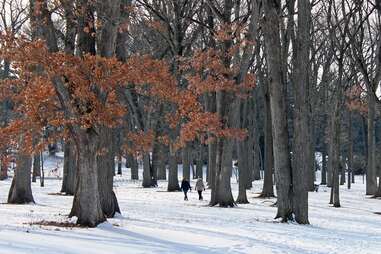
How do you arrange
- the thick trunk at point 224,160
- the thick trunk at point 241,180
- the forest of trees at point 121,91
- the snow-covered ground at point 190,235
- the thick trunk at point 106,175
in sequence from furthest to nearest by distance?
1. the thick trunk at point 241,180
2. the thick trunk at point 224,160
3. the thick trunk at point 106,175
4. the forest of trees at point 121,91
5. the snow-covered ground at point 190,235

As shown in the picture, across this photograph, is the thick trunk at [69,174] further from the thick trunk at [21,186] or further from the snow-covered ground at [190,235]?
the snow-covered ground at [190,235]

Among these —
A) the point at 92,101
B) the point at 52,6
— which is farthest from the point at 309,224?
the point at 52,6

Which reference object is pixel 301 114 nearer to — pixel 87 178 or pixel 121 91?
pixel 121 91

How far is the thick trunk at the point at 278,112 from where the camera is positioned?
1755 cm

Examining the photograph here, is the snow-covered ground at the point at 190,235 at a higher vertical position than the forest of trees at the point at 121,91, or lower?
lower

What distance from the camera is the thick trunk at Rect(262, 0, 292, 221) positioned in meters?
17.5

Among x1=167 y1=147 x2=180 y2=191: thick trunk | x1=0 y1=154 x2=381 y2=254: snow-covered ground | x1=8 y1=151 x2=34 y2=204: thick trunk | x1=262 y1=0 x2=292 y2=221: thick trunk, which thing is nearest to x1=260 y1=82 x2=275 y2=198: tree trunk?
x1=167 y1=147 x2=180 y2=191: thick trunk

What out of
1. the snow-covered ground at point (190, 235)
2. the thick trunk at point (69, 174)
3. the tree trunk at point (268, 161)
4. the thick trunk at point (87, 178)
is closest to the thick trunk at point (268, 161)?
the tree trunk at point (268, 161)

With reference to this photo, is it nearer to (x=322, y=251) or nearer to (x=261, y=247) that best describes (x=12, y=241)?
(x=261, y=247)

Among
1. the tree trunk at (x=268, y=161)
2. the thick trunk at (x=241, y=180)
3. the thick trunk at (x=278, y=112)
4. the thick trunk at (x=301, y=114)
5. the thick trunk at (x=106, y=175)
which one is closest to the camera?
the thick trunk at (x=106, y=175)

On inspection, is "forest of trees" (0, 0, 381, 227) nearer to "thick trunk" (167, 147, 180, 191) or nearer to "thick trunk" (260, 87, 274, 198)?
"thick trunk" (260, 87, 274, 198)

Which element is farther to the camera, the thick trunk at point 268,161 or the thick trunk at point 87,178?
the thick trunk at point 268,161

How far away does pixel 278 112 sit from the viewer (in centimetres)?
1758

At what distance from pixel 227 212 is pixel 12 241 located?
11637mm
